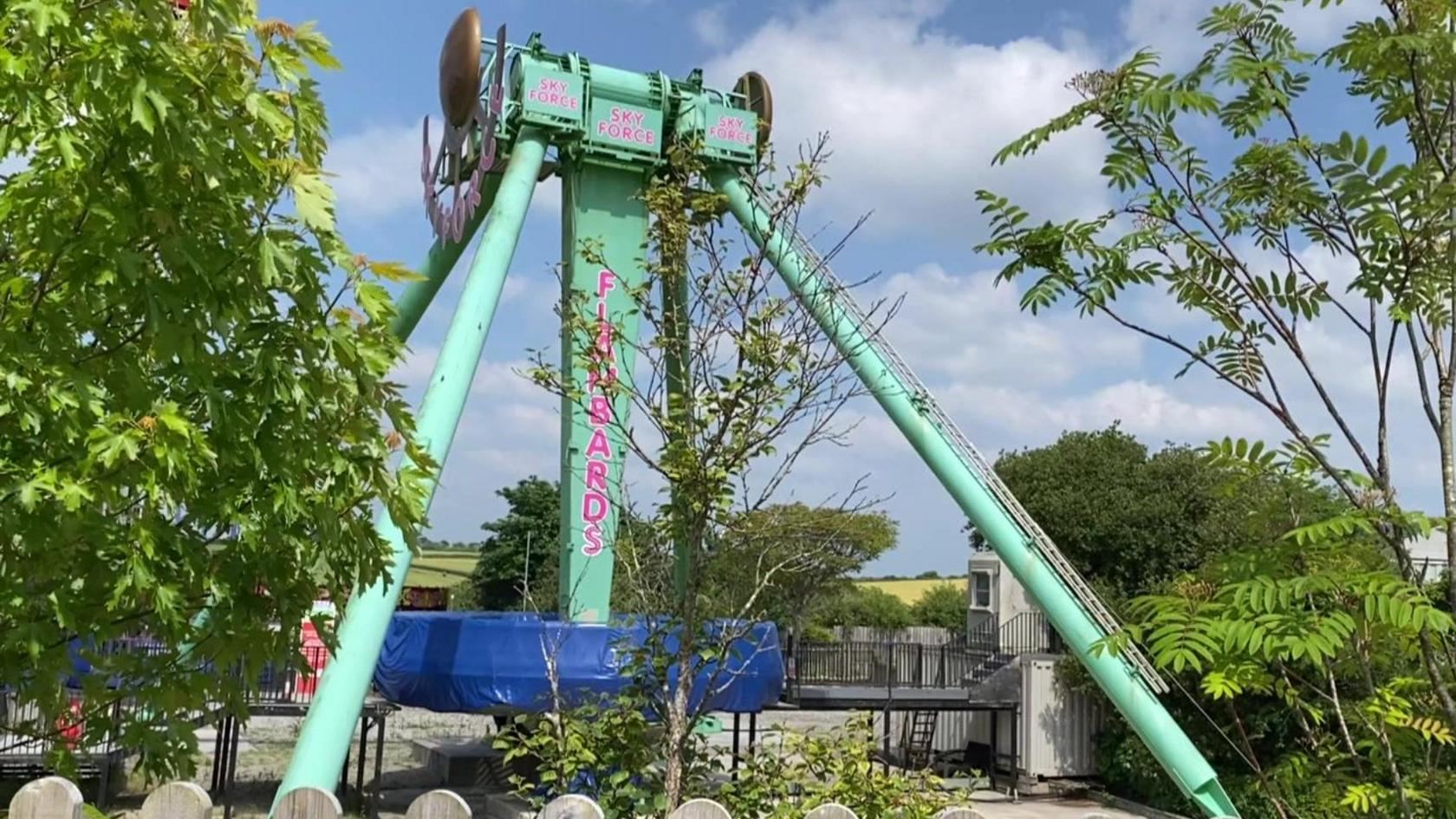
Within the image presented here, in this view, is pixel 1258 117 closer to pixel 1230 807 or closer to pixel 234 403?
pixel 234 403

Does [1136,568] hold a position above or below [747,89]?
below

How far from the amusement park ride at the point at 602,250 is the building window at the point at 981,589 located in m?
14.1

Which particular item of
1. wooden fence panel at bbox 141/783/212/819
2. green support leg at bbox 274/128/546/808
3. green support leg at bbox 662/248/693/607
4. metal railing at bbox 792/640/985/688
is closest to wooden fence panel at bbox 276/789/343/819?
wooden fence panel at bbox 141/783/212/819

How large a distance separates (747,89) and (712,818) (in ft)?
50.9

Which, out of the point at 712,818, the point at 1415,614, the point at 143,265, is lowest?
the point at 712,818

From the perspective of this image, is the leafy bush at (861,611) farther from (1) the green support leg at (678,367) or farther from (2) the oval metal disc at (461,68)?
(1) the green support leg at (678,367)

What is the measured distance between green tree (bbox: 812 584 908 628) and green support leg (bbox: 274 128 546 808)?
107 ft

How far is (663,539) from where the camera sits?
5.64 metres

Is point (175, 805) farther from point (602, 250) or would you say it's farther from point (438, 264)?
point (438, 264)

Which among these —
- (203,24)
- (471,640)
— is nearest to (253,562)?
(203,24)

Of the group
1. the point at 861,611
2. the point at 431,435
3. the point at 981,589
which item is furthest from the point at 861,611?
the point at 431,435

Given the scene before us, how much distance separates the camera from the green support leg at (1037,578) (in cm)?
1300

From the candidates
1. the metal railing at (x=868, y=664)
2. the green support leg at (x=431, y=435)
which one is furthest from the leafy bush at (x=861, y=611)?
the green support leg at (x=431, y=435)

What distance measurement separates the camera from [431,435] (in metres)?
11.8
